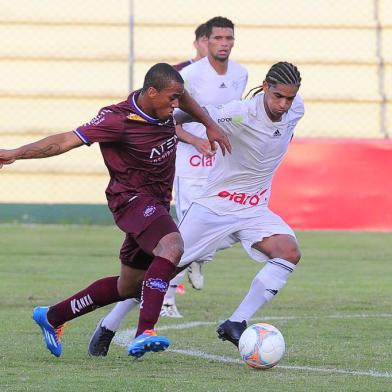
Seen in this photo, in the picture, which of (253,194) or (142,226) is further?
(253,194)

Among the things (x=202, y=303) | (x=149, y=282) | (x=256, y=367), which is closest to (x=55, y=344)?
(x=149, y=282)

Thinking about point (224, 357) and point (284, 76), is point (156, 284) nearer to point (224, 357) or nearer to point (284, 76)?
point (224, 357)

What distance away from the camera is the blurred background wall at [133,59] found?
19.2 meters

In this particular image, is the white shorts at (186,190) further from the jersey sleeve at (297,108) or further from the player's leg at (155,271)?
the player's leg at (155,271)

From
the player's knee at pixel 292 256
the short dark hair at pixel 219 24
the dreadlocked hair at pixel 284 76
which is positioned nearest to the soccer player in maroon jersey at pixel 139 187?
the dreadlocked hair at pixel 284 76

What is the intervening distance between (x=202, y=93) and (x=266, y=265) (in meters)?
3.41

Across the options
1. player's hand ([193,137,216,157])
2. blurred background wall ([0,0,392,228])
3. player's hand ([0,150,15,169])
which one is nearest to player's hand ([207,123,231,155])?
player's hand ([193,137,216,157])

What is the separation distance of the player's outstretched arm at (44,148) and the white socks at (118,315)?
4.02 feet

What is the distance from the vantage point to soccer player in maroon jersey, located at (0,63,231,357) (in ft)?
21.7

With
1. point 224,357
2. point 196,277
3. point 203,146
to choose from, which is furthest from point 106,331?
point 196,277

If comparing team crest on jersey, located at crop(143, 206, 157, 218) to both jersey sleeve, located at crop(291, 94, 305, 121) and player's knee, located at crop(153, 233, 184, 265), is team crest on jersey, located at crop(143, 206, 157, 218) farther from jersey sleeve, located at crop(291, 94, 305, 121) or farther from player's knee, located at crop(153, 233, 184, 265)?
jersey sleeve, located at crop(291, 94, 305, 121)

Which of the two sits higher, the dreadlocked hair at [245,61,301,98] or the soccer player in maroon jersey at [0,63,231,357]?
the dreadlocked hair at [245,61,301,98]

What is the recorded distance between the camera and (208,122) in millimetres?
7336

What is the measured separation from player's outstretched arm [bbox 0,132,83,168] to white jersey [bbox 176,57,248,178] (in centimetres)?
383
